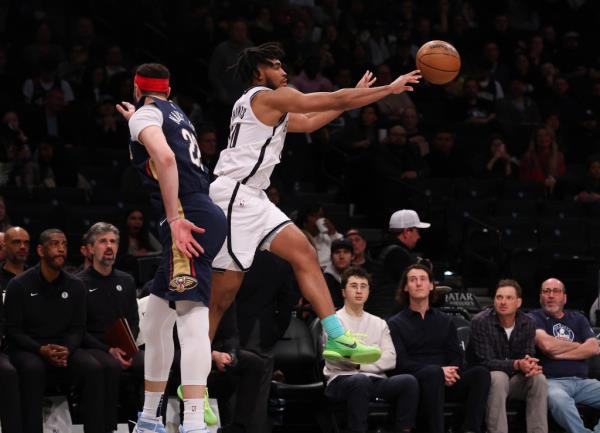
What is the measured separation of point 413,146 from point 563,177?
2338 mm

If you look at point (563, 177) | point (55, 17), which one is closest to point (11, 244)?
point (55, 17)

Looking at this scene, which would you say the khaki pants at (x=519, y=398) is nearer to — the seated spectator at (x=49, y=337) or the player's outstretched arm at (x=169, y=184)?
the seated spectator at (x=49, y=337)

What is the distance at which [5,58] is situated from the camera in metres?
14.8

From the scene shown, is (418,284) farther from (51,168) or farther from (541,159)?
(541,159)

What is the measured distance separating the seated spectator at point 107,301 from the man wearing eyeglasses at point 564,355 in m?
3.46

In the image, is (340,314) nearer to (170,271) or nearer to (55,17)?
(170,271)

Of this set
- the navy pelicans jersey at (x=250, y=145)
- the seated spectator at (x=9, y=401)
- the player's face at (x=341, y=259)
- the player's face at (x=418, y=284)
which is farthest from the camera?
the player's face at (x=341, y=259)

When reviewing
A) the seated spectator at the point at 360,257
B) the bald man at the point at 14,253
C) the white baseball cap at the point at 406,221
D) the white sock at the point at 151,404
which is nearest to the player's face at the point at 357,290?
the seated spectator at the point at 360,257

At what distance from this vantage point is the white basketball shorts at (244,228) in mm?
6887

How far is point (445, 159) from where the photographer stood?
1512 centimetres

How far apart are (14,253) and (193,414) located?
158 inches

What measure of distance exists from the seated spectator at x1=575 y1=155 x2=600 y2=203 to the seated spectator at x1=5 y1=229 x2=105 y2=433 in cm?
783

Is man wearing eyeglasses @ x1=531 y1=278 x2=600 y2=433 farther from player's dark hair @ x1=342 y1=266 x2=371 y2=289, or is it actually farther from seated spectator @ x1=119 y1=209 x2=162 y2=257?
seated spectator @ x1=119 y1=209 x2=162 y2=257

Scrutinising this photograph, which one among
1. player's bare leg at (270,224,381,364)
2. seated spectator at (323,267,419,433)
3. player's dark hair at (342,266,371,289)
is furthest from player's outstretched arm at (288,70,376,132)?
player's dark hair at (342,266,371,289)
